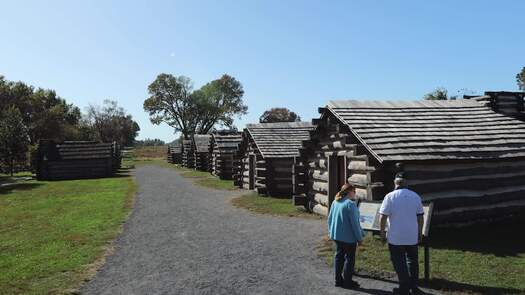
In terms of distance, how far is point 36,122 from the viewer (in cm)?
6316

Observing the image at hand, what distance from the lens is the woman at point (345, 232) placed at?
25.6 feet

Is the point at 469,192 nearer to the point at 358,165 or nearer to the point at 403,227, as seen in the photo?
the point at 358,165

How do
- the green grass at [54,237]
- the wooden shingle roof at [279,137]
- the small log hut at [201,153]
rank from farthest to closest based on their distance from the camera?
the small log hut at [201,153] < the wooden shingle roof at [279,137] < the green grass at [54,237]

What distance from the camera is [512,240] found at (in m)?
10.9

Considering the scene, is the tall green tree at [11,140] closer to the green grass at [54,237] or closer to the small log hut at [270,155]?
the green grass at [54,237]

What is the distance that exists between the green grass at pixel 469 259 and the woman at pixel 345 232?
92cm

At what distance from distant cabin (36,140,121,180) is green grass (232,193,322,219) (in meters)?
23.1

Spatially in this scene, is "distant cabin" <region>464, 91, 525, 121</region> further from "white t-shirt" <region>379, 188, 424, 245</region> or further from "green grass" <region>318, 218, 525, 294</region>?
"white t-shirt" <region>379, 188, 424, 245</region>

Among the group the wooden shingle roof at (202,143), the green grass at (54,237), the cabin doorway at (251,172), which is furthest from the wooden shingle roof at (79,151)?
the cabin doorway at (251,172)

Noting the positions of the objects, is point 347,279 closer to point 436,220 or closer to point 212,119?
point 436,220

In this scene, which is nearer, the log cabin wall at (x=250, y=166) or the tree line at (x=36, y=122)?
the log cabin wall at (x=250, y=166)

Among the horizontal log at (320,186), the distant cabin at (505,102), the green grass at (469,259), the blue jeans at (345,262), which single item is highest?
the distant cabin at (505,102)

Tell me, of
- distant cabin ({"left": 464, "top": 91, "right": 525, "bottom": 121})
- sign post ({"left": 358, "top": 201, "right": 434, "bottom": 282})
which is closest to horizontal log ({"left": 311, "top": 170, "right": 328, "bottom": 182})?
distant cabin ({"left": 464, "top": 91, "right": 525, "bottom": 121})

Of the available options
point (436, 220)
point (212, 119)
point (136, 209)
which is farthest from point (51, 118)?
point (436, 220)
